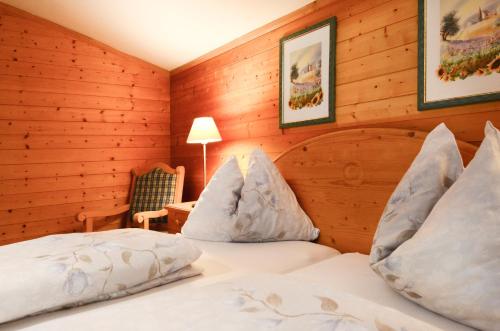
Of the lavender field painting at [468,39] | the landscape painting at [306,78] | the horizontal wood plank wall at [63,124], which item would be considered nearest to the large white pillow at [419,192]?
the lavender field painting at [468,39]

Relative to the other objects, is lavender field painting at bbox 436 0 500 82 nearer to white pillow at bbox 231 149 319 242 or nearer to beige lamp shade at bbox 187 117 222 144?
white pillow at bbox 231 149 319 242

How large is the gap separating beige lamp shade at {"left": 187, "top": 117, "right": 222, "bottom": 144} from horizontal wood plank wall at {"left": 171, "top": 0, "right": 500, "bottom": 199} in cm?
16

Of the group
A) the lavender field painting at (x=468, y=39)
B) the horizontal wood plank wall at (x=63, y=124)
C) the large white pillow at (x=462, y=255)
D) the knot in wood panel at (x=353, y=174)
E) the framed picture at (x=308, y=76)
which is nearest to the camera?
the large white pillow at (x=462, y=255)

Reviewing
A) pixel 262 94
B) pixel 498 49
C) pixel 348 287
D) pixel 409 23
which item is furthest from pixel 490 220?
pixel 262 94

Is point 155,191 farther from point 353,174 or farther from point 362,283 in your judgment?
point 362,283

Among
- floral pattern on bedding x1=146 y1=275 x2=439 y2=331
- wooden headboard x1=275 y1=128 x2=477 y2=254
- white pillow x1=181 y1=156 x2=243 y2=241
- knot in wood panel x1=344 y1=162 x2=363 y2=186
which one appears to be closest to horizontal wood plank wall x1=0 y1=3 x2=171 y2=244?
white pillow x1=181 y1=156 x2=243 y2=241

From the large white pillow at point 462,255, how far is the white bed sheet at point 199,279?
20.8 inches

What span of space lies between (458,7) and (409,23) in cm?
21

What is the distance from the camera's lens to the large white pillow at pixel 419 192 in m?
1.10

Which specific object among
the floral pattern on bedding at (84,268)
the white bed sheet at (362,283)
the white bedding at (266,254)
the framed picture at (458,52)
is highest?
the framed picture at (458,52)

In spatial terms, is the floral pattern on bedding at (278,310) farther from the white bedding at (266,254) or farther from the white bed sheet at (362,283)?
the white bedding at (266,254)

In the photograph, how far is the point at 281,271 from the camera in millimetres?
1400

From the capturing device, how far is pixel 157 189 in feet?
10.3

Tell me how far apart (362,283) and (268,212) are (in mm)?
699
